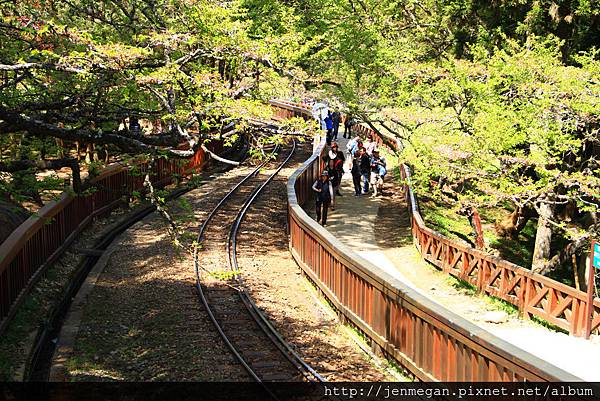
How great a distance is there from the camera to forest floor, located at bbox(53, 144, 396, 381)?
1020 cm

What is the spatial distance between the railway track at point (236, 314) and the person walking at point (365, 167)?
464 centimetres

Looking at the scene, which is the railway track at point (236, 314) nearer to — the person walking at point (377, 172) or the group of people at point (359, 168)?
the group of people at point (359, 168)

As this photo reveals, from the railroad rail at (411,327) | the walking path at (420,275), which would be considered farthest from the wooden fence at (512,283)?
the railroad rail at (411,327)

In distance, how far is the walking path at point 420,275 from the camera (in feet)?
40.0

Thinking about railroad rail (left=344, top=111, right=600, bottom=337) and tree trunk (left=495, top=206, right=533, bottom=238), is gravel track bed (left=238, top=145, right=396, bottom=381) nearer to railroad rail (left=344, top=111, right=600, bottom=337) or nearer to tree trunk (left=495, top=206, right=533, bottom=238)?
railroad rail (left=344, top=111, right=600, bottom=337)

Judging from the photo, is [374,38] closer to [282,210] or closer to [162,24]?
[282,210]

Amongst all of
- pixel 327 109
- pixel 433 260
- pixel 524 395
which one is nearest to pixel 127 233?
pixel 433 260

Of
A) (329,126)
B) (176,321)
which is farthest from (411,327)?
(329,126)

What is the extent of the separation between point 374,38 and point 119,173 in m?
13.6

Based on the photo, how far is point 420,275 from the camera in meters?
18.0

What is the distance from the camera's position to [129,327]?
12.3 meters

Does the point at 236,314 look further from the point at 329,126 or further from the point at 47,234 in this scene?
the point at 329,126

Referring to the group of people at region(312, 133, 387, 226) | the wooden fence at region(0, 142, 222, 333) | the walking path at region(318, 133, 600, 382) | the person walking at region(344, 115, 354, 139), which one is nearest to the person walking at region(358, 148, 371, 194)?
the group of people at region(312, 133, 387, 226)

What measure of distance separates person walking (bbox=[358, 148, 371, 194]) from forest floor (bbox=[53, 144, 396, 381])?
17.9 feet
